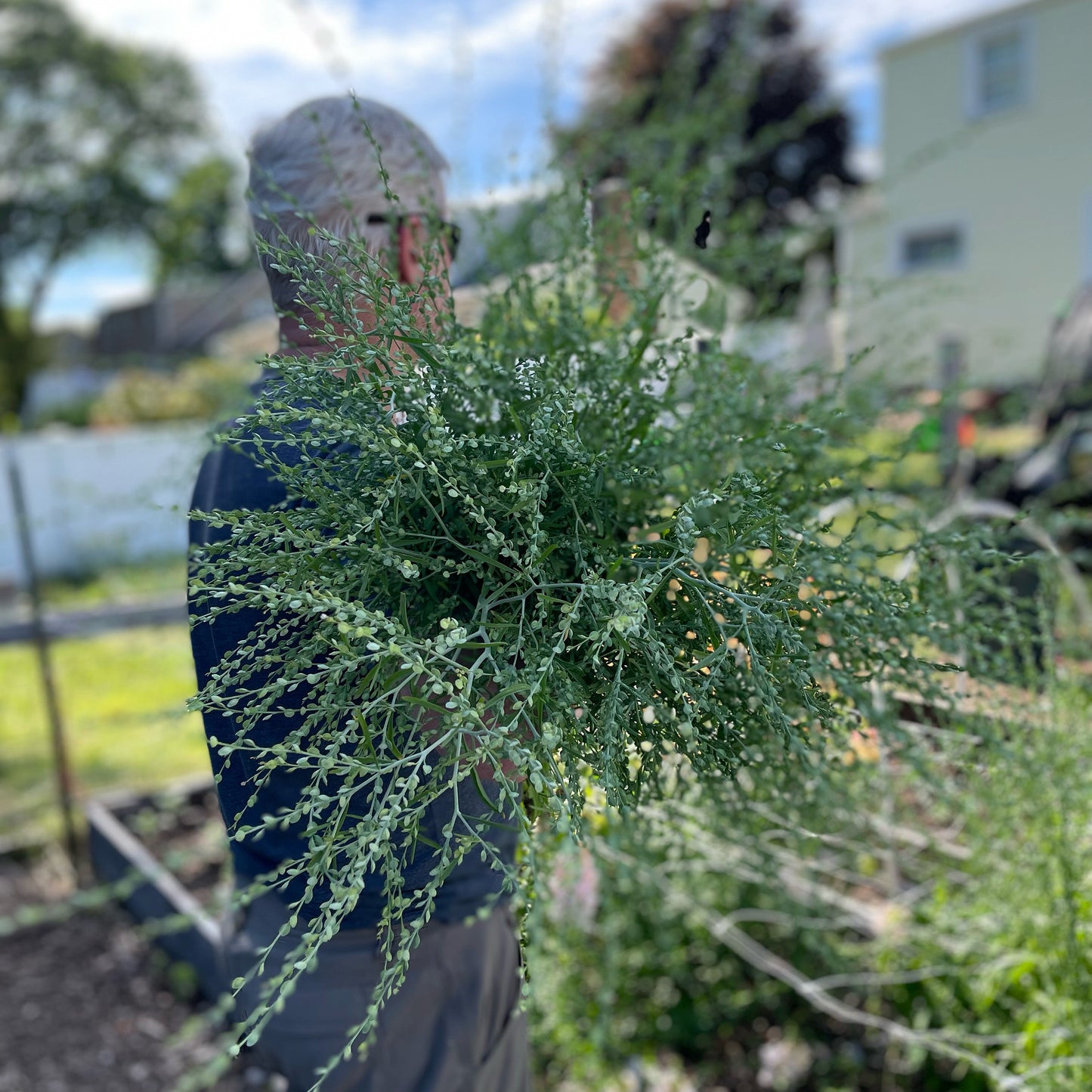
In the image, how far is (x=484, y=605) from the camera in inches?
38.8

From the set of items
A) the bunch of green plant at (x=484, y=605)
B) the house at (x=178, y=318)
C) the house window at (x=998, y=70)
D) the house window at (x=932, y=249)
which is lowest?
the bunch of green plant at (x=484, y=605)

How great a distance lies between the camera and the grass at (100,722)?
4.29 meters

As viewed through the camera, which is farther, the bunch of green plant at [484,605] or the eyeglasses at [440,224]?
the eyeglasses at [440,224]

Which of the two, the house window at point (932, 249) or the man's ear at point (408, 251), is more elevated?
the house window at point (932, 249)

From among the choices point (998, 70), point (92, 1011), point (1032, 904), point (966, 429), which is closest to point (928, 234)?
point (998, 70)

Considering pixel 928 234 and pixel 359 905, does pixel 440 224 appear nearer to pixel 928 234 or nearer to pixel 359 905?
pixel 359 905

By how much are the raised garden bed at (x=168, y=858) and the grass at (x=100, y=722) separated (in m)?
0.27

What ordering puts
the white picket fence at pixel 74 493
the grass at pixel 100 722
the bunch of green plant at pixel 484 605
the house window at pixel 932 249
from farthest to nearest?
the house window at pixel 932 249, the white picket fence at pixel 74 493, the grass at pixel 100 722, the bunch of green plant at pixel 484 605

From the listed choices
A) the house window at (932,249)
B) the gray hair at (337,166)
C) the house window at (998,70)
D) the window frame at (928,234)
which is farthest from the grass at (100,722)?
the house window at (998,70)

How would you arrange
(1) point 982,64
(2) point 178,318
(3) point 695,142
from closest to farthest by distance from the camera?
(3) point 695,142, (1) point 982,64, (2) point 178,318

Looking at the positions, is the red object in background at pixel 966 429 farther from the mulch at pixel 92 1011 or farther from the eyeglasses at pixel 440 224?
the mulch at pixel 92 1011

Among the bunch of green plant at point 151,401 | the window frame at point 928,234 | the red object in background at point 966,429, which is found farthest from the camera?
the window frame at point 928,234

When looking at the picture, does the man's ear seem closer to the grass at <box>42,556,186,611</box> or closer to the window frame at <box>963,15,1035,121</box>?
the grass at <box>42,556,186,611</box>

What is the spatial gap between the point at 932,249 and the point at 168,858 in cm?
1466
